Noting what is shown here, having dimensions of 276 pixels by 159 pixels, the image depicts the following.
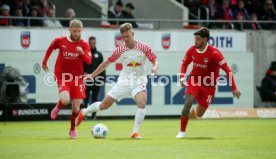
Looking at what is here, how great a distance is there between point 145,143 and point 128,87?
2.08 metres

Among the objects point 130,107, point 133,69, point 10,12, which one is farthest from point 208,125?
point 10,12

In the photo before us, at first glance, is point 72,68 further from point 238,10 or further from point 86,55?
point 238,10

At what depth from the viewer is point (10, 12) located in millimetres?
26406

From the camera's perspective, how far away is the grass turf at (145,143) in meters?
12.8

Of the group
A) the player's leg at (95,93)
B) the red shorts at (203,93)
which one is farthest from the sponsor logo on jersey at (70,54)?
the player's leg at (95,93)

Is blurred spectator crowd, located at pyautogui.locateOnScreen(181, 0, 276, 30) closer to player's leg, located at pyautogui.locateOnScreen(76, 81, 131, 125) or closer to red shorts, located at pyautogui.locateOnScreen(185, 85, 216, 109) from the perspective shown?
red shorts, located at pyautogui.locateOnScreen(185, 85, 216, 109)

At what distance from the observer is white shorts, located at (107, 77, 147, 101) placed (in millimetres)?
16672

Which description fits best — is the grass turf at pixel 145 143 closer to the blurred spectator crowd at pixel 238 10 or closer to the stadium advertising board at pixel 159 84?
the stadium advertising board at pixel 159 84

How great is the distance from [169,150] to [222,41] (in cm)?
1442

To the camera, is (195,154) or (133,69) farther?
(133,69)

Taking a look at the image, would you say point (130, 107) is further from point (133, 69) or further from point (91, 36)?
point (133, 69)

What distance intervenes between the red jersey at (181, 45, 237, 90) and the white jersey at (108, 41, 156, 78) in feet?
2.99

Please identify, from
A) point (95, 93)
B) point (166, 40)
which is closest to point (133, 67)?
point (95, 93)

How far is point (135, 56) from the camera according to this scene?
1673cm
